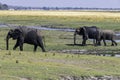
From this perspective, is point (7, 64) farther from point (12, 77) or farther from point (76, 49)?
point (76, 49)


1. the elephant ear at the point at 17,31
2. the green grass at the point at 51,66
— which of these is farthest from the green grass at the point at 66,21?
the green grass at the point at 51,66

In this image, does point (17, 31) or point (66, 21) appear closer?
point (17, 31)

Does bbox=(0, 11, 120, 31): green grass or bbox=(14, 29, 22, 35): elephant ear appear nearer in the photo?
bbox=(14, 29, 22, 35): elephant ear

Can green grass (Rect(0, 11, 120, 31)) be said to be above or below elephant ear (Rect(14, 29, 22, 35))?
below

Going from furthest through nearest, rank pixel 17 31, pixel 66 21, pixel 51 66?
pixel 66 21 < pixel 17 31 < pixel 51 66

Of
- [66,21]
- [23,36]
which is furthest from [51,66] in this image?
[66,21]

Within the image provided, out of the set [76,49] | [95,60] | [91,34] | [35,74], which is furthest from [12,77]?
[91,34]

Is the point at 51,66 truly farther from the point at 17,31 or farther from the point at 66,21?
the point at 66,21

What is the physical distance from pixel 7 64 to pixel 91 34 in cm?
1915

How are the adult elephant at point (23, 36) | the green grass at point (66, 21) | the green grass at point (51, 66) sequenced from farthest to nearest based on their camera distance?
1. the green grass at point (66, 21)
2. the adult elephant at point (23, 36)
3. the green grass at point (51, 66)

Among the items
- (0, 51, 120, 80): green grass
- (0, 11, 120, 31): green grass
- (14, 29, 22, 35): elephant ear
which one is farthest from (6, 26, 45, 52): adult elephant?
(0, 11, 120, 31): green grass

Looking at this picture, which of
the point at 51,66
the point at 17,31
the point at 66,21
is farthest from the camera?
the point at 66,21

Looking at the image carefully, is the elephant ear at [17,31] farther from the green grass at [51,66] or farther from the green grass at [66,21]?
the green grass at [66,21]

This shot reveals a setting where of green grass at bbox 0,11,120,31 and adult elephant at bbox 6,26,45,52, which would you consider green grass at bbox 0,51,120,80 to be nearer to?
adult elephant at bbox 6,26,45,52
